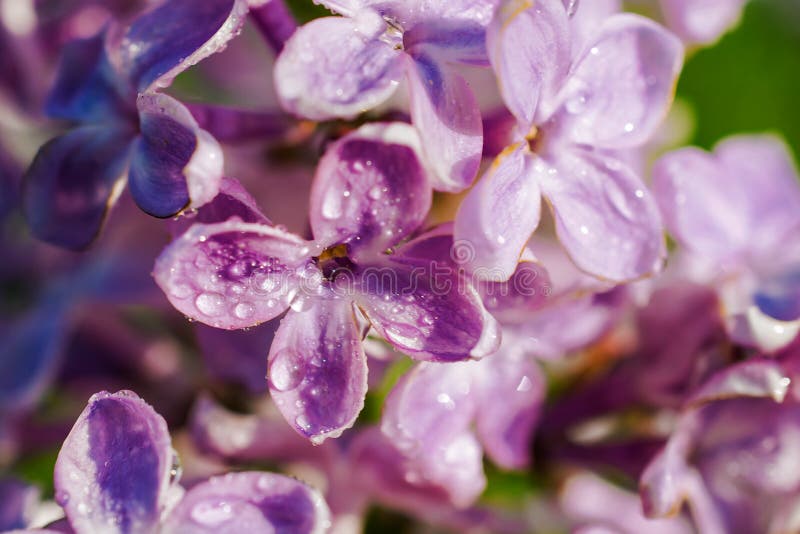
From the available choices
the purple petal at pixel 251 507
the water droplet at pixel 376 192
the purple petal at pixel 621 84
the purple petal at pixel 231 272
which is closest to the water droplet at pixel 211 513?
the purple petal at pixel 251 507

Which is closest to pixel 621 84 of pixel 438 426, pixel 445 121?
pixel 445 121

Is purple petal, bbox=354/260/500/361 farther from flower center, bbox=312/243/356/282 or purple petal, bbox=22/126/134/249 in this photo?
purple petal, bbox=22/126/134/249

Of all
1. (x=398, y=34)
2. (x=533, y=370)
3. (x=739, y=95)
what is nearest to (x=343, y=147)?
(x=398, y=34)

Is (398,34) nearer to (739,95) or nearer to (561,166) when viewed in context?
(561,166)

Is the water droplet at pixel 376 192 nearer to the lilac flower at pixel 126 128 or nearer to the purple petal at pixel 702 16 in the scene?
the lilac flower at pixel 126 128

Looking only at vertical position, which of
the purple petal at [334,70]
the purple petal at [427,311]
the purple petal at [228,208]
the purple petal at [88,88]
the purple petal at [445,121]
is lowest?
the purple petal at [427,311]

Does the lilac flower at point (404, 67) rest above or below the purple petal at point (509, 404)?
above
